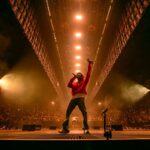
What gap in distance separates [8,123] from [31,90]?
10236mm

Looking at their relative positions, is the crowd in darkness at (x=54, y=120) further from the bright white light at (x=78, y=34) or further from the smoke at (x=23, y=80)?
the bright white light at (x=78, y=34)

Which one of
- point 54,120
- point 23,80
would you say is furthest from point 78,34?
point 23,80

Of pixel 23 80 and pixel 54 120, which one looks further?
pixel 23 80

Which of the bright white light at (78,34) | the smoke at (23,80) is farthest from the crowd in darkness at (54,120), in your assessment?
the bright white light at (78,34)

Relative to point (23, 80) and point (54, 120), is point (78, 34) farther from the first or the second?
point (23, 80)

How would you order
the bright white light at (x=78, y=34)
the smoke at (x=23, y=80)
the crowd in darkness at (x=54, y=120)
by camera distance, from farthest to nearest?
1. the crowd in darkness at (x=54, y=120)
2. the bright white light at (x=78, y=34)
3. the smoke at (x=23, y=80)

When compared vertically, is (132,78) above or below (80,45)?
below

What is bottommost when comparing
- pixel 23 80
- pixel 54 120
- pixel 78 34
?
pixel 54 120

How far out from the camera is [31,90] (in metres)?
28.7

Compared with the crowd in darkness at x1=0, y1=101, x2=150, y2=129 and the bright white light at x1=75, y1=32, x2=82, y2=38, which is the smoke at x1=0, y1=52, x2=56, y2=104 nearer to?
the crowd in darkness at x1=0, y1=101, x2=150, y2=129

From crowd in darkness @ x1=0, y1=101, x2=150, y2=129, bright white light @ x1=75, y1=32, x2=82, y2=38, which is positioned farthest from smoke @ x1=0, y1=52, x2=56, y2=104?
bright white light @ x1=75, y1=32, x2=82, y2=38

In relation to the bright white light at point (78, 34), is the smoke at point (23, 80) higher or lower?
lower
